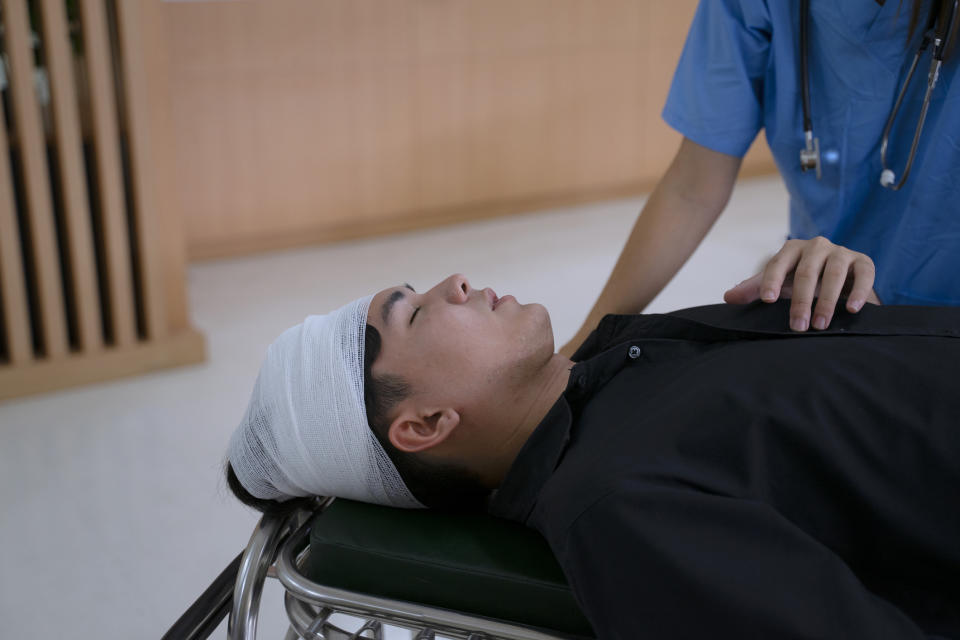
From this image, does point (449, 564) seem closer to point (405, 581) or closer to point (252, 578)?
point (405, 581)

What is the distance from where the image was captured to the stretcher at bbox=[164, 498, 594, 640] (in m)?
1.06

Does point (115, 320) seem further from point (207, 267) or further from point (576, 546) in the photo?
point (576, 546)

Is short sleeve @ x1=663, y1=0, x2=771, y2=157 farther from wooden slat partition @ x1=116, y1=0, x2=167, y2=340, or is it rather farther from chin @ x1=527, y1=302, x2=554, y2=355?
wooden slat partition @ x1=116, y1=0, x2=167, y2=340

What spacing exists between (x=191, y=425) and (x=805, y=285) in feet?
6.59

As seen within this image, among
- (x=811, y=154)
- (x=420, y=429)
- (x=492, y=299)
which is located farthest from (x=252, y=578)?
(x=811, y=154)

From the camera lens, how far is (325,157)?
417cm

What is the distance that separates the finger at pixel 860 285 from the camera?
1.11 m

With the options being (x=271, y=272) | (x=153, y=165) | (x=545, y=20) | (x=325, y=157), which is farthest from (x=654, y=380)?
(x=545, y=20)

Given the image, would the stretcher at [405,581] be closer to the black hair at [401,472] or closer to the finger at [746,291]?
the black hair at [401,472]

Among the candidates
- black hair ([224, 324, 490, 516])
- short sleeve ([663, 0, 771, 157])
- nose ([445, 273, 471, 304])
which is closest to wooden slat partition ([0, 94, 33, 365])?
black hair ([224, 324, 490, 516])

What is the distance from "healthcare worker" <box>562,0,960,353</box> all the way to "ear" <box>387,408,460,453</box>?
38cm

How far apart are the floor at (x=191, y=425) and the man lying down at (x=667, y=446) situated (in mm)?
536

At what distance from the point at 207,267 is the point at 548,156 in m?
1.86

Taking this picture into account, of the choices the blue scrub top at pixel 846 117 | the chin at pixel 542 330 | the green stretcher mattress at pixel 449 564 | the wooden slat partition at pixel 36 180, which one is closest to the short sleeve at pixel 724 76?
the blue scrub top at pixel 846 117
